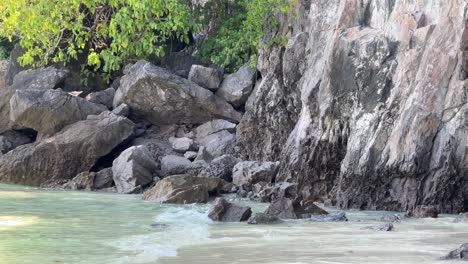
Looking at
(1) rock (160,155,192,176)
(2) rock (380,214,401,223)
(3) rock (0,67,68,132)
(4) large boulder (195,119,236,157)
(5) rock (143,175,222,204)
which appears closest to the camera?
(2) rock (380,214,401,223)

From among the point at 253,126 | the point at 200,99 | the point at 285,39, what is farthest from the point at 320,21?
the point at 200,99

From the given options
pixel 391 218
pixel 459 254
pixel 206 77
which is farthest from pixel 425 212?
pixel 206 77

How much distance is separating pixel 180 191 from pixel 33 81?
32.1 feet

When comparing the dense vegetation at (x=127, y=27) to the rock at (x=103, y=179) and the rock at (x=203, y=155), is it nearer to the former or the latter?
the rock at (x=203, y=155)

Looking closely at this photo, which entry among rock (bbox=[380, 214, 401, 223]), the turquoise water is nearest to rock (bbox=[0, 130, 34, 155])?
the turquoise water

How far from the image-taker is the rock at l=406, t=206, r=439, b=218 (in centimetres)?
1059

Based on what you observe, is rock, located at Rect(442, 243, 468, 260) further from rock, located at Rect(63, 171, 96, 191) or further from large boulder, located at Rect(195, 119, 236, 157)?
large boulder, located at Rect(195, 119, 236, 157)

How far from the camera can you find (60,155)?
18.0 metres

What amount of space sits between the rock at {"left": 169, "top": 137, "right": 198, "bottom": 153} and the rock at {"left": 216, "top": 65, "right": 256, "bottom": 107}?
186cm

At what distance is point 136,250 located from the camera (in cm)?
743

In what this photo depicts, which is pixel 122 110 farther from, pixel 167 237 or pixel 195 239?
pixel 195 239

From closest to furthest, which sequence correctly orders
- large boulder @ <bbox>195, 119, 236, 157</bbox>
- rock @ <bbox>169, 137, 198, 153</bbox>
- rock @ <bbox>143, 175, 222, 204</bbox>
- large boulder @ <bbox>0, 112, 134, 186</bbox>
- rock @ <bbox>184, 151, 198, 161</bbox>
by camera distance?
rock @ <bbox>143, 175, 222, 204</bbox> → large boulder @ <bbox>0, 112, 134, 186</bbox> → rock @ <bbox>184, 151, 198, 161</bbox> → rock @ <bbox>169, 137, 198, 153</bbox> → large boulder @ <bbox>195, 119, 236, 157</bbox>

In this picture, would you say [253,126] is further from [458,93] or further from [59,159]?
[458,93]

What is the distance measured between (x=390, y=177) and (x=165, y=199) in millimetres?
3740
